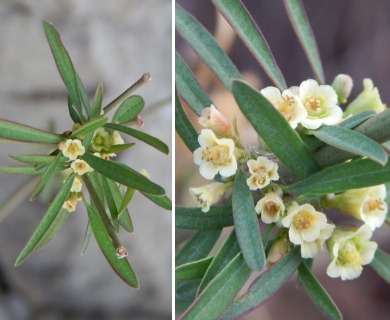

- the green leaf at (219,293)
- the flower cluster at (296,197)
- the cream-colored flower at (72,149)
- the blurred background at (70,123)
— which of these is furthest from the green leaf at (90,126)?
the blurred background at (70,123)

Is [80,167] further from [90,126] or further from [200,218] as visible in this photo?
[200,218]

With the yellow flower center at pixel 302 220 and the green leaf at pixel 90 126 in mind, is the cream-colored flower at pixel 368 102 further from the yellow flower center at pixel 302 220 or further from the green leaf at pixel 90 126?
the green leaf at pixel 90 126

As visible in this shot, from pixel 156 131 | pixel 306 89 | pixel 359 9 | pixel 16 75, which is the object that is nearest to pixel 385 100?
pixel 359 9

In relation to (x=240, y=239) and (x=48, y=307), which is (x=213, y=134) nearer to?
(x=240, y=239)

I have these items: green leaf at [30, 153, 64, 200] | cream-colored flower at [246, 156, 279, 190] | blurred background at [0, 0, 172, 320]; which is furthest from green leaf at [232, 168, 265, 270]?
blurred background at [0, 0, 172, 320]

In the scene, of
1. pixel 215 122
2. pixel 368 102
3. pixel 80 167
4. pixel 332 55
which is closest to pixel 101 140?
pixel 80 167

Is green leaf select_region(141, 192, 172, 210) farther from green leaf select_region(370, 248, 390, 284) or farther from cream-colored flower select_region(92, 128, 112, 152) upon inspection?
green leaf select_region(370, 248, 390, 284)
